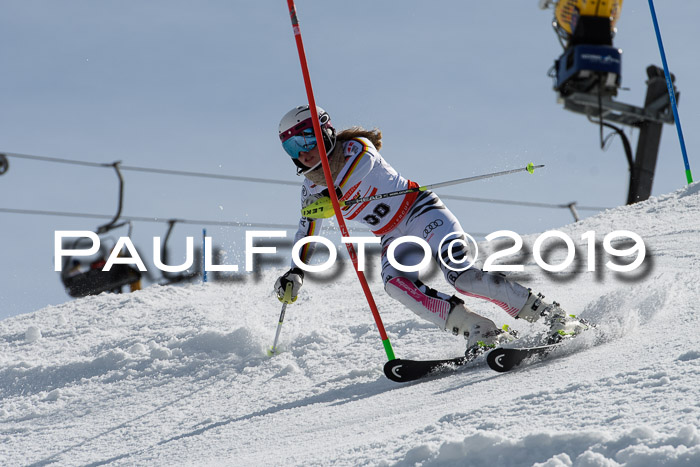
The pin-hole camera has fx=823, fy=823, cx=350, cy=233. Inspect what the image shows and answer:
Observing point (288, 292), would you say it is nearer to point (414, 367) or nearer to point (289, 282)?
point (289, 282)

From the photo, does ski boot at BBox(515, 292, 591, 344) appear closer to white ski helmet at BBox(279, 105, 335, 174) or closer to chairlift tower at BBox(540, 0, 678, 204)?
white ski helmet at BBox(279, 105, 335, 174)

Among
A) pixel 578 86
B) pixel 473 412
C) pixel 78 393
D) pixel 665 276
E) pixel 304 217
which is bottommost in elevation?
pixel 78 393

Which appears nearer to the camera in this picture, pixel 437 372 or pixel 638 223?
pixel 437 372

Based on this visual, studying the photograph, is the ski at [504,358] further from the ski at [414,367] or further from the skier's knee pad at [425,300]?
the skier's knee pad at [425,300]

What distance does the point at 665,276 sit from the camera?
459 cm

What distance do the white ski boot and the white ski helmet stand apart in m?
1.05

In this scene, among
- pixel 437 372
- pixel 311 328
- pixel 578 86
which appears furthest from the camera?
pixel 578 86

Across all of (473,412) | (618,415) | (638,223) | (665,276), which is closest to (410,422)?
(473,412)

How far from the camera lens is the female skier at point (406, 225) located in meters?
3.94

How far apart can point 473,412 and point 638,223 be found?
4959 millimetres

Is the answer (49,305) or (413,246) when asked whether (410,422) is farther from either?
(49,305)

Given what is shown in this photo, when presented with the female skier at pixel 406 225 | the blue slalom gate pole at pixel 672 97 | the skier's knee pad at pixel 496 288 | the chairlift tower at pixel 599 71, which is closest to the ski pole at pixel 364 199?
the female skier at pixel 406 225

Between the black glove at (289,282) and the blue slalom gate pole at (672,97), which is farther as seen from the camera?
the blue slalom gate pole at (672,97)

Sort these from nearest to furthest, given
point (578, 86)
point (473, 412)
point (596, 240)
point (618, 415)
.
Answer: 1. point (618, 415)
2. point (473, 412)
3. point (596, 240)
4. point (578, 86)
